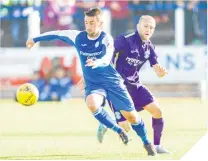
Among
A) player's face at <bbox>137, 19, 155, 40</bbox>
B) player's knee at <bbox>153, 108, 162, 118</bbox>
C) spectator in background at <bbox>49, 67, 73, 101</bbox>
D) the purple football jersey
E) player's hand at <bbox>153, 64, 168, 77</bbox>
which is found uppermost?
player's face at <bbox>137, 19, 155, 40</bbox>

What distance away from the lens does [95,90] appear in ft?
32.8

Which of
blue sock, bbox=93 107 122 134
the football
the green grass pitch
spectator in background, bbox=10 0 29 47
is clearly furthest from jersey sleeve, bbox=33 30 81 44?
spectator in background, bbox=10 0 29 47

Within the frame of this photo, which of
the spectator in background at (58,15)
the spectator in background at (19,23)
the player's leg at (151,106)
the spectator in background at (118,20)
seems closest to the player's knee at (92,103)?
the player's leg at (151,106)

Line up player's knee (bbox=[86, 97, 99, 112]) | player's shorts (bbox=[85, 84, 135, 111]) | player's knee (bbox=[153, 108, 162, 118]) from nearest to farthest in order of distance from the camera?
1. player's knee (bbox=[86, 97, 99, 112])
2. player's shorts (bbox=[85, 84, 135, 111])
3. player's knee (bbox=[153, 108, 162, 118])

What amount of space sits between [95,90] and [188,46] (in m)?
16.0

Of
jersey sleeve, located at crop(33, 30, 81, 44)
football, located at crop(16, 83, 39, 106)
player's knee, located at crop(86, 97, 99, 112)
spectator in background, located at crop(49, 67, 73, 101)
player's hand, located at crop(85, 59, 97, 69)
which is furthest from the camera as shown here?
spectator in background, located at crop(49, 67, 73, 101)

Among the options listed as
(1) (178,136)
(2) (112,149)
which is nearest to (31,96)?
(2) (112,149)

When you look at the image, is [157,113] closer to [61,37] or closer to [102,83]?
[102,83]

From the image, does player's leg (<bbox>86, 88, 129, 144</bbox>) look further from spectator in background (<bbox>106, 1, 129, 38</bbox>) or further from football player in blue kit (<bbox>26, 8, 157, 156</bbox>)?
spectator in background (<bbox>106, 1, 129, 38</bbox>)

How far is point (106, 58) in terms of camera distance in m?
9.79

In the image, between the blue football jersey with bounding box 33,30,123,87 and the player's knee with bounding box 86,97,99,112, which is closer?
the player's knee with bounding box 86,97,99,112

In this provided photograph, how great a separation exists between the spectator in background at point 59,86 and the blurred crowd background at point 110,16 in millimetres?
2070

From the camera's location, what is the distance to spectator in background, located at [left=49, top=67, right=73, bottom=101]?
2334 centimetres

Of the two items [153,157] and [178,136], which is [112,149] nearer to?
[153,157]
